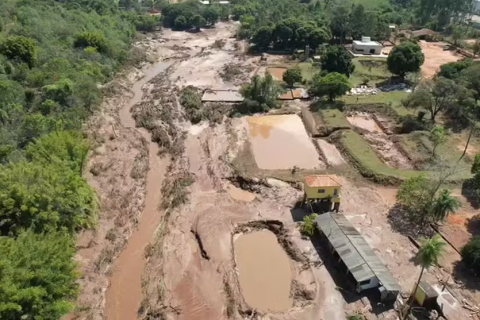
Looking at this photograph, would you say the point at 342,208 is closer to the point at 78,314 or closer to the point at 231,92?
the point at 78,314

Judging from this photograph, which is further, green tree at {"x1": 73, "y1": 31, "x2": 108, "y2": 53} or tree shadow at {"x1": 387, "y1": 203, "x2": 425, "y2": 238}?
green tree at {"x1": 73, "y1": 31, "x2": 108, "y2": 53}

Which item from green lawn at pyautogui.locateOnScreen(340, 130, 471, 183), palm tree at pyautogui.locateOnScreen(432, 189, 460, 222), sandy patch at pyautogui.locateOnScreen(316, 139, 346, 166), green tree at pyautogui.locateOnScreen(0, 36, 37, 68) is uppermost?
green tree at pyautogui.locateOnScreen(0, 36, 37, 68)

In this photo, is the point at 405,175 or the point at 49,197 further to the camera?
the point at 405,175

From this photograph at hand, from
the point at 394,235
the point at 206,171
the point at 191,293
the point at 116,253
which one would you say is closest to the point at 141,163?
the point at 206,171

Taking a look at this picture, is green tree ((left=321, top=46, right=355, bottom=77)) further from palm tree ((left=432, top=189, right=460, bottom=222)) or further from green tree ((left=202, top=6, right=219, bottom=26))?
green tree ((left=202, top=6, right=219, bottom=26))

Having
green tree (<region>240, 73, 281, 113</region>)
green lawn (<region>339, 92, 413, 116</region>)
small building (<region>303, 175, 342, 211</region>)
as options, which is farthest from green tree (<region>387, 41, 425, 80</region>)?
small building (<region>303, 175, 342, 211</region>)

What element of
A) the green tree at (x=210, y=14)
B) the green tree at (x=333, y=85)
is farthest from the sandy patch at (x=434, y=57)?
the green tree at (x=210, y=14)

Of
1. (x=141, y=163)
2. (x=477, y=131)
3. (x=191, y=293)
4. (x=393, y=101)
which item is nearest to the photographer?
(x=191, y=293)
